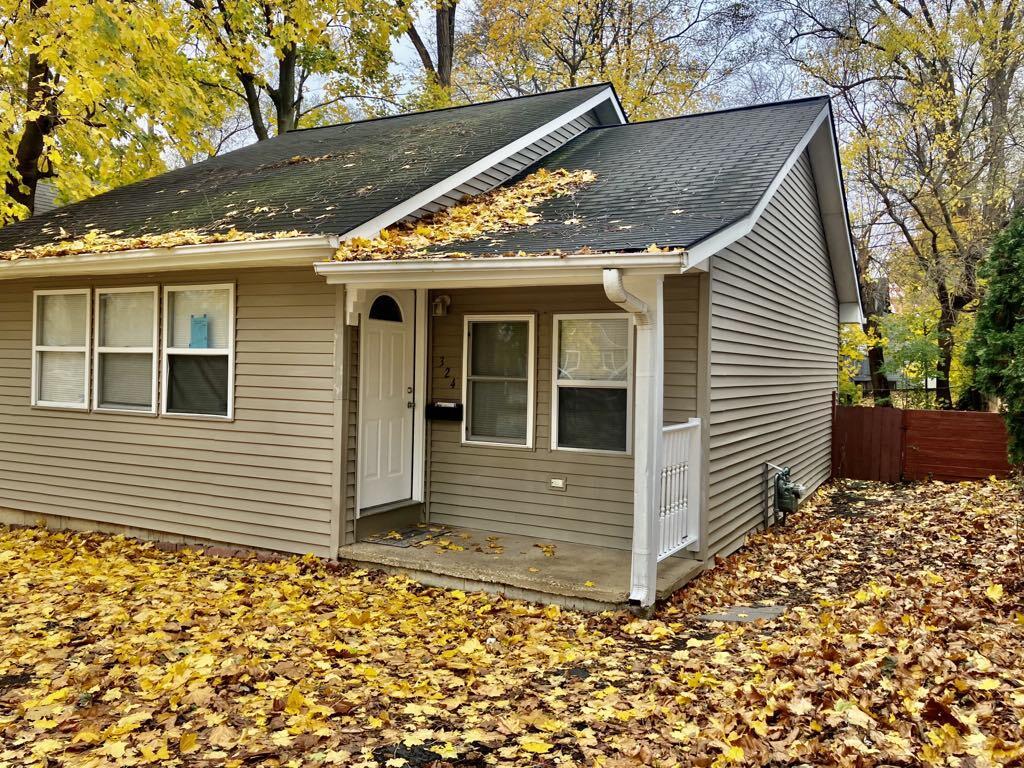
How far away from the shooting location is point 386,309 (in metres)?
7.38

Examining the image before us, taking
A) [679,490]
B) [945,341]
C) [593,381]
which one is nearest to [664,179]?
[593,381]

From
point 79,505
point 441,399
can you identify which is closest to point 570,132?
point 441,399

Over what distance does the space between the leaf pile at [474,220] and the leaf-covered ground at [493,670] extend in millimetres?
2797

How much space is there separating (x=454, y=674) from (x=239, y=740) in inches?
50.8

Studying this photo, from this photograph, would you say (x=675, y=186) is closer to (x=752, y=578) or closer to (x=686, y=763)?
(x=752, y=578)

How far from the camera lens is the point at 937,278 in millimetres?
18391

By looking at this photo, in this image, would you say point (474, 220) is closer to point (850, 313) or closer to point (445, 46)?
point (850, 313)

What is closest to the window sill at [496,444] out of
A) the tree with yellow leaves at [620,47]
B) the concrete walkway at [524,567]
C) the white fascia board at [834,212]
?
the concrete walkway at [524,567]

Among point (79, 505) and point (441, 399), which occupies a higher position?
point (441, 399)

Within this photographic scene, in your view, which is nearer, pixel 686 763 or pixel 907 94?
pixel 686 763

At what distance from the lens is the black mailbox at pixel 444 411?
7633 millimetres

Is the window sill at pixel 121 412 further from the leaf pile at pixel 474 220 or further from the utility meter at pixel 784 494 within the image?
the utility meter at pixel 784 494

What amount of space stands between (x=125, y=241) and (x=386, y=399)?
3174mm

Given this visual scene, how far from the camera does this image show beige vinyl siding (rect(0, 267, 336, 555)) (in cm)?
695
